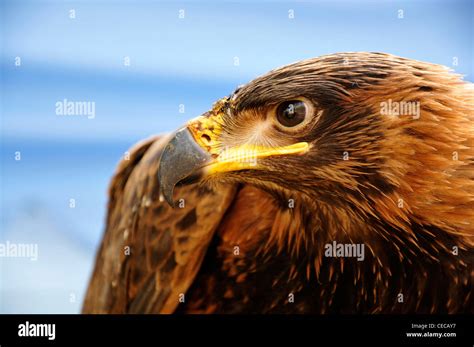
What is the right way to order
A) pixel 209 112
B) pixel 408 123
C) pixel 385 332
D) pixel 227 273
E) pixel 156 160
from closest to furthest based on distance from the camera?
1. pixel 408 123
2. pixel 209 112
3. pixel 385 332
4. pixel 227 273
5. pixel 156 160

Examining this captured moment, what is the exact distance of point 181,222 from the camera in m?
2.86

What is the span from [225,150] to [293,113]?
308mm

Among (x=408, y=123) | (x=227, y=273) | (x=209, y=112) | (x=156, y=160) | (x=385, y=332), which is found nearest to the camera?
(x=408, y=123)

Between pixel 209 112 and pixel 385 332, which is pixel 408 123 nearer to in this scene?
pixel 209 112

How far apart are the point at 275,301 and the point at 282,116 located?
36.8 inches

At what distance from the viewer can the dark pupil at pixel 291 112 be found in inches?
86.1

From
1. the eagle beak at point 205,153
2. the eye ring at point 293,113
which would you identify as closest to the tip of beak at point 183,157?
the eagle beak at point 205,153

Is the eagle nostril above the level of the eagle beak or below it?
above

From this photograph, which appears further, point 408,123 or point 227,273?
point 227,273

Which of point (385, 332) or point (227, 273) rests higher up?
point (227, 273)

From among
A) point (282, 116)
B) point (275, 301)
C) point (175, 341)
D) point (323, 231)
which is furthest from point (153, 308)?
point (282, 116)

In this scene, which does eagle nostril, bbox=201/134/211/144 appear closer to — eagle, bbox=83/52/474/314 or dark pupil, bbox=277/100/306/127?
eagle, bbox=83/52/474/314

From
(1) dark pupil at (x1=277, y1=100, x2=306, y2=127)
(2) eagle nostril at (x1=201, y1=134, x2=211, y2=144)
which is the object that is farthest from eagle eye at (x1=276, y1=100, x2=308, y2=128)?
(2) eagle nostril at (x1=201, y1=134, x2=211, y2=144)

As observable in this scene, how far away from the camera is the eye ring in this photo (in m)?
2.19
